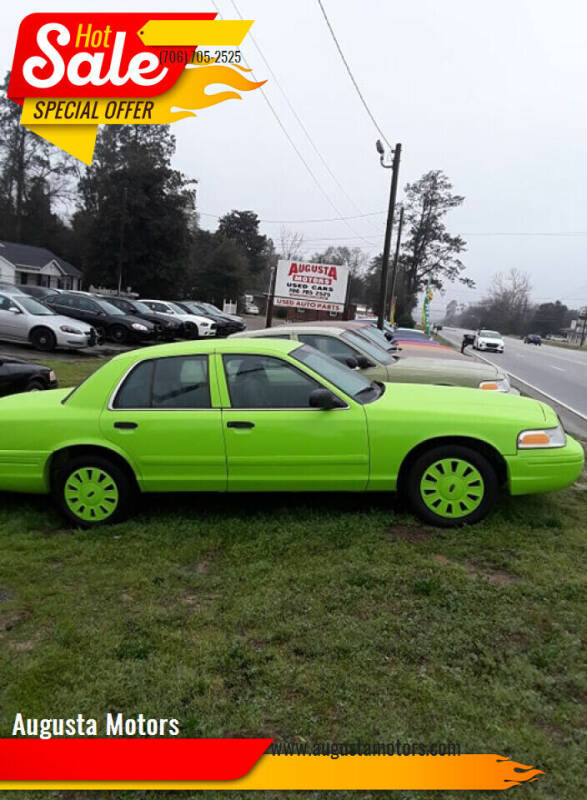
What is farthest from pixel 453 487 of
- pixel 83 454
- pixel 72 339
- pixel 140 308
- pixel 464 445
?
pixel 140 308

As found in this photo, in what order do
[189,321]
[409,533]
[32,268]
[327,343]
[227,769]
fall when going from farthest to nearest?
[32,268], [189,321], [327,343], [409,533], [227,769]

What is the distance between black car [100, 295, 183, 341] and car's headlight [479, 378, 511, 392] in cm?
1463

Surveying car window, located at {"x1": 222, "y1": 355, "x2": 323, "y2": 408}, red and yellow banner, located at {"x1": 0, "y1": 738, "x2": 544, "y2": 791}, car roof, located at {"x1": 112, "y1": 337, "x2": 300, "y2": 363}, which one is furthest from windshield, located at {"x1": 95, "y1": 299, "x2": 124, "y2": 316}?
red and yellow banner, located at {"x1": 0, "y1": 738, "x2": 544, "y2": 791}

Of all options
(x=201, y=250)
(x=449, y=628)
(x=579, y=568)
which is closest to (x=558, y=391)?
(x=579, y=568)

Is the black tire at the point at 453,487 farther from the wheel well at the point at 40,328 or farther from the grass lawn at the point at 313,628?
the wheel well at the point at 40,328

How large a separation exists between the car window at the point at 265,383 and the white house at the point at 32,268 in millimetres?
48285

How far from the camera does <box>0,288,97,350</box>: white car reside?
14.8m

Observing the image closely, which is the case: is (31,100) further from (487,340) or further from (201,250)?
(201,250)

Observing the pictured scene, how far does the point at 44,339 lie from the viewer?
14883mm

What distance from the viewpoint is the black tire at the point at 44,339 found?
583 inches

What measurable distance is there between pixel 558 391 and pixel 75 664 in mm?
14317

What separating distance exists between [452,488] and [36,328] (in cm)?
1346

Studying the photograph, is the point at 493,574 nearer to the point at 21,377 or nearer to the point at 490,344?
the point at 21,377

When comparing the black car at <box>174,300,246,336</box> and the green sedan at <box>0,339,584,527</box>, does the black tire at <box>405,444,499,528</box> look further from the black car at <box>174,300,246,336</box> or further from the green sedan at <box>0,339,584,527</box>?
the black car at <box>174,300,246,336</box>
